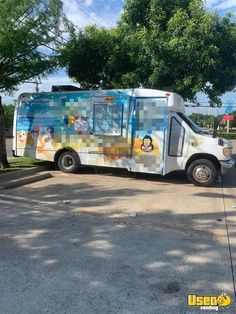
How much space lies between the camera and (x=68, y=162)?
39.5 ft

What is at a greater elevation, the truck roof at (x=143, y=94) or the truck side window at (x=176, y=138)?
the truck roof at (x=143, y=94)

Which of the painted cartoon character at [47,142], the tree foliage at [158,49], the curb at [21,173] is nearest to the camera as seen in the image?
the curb at [21,173]

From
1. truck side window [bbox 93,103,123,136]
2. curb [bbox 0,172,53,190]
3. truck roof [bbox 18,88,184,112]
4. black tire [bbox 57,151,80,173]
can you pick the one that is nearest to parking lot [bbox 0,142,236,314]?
curb [bbox 0,172,53,190]

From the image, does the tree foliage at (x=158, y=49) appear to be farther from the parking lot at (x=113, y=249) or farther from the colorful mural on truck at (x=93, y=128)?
the parking lot at (x=113, y=249)

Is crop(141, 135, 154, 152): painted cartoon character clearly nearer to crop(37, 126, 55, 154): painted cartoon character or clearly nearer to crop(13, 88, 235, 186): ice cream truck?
crop(13, 88, 235, 186): ice cream truck

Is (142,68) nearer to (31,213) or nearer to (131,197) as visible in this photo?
(131,197)

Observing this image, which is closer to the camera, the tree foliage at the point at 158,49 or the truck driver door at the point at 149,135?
the truck driver door at the point at 149,135

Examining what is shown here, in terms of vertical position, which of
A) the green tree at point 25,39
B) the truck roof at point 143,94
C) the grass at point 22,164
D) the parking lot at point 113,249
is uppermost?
the green tree at point 25,39

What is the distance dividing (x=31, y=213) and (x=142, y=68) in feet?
25.2

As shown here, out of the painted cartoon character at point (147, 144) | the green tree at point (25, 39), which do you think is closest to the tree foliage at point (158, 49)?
the green tree at point (25, 39)

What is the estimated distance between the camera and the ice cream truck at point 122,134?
10.4 m

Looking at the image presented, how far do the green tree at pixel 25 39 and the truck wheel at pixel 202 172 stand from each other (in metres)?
5.51

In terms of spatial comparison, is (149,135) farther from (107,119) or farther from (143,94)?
(107,119)

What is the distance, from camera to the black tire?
11.8 metres
